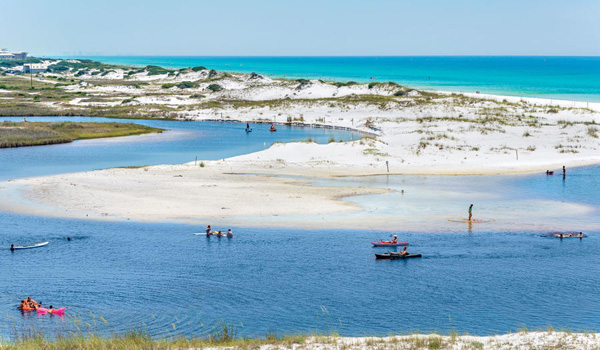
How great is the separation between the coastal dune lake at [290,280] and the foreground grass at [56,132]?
41.0 metres

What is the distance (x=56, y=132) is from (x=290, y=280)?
68994mm

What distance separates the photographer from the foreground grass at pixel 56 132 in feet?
289

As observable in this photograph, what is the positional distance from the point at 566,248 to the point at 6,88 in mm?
166290

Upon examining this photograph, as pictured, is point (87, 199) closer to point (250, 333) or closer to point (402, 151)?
point (250, 333)

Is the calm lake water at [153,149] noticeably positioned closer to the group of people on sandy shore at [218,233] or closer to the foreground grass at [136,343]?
the group of people on sandy shore at [218,233]

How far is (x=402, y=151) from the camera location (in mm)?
77125

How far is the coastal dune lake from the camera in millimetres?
30234

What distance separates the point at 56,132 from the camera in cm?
A: 9469

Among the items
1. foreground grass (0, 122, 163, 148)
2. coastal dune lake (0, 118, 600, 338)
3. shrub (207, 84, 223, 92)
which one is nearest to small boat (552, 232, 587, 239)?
coastal dune lake (0, 118, 600, 338)

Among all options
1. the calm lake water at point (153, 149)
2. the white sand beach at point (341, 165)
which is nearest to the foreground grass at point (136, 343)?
the white sand beach at point (341, 165)

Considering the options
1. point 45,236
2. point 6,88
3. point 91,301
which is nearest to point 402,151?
point 45,236

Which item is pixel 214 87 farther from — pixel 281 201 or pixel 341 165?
pixel 281 201

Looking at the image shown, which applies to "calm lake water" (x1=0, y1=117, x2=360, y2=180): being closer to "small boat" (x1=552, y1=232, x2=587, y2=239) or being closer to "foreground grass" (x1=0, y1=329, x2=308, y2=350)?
"small boat" (x1=552, y1=232, x2=587, y2=239)

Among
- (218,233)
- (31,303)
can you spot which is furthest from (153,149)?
(31,303)
